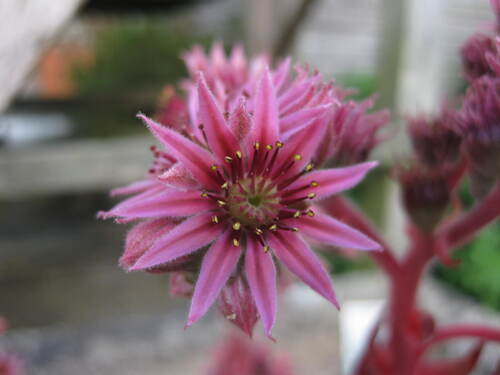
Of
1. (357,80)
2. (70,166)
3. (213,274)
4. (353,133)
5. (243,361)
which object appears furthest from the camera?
(357,80)

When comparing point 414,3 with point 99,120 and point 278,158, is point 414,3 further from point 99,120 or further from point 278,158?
point 99,120

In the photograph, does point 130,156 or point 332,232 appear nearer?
point 332,232

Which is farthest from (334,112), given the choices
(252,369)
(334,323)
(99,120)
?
(99,120)

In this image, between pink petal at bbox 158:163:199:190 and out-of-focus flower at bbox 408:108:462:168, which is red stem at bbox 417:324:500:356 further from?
pink petal at bbox 158:163:199:190

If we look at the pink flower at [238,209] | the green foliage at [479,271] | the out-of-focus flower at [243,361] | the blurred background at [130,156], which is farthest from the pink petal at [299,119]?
the green foliage at [479,271]

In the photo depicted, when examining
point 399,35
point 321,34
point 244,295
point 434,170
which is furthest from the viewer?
point 321,34

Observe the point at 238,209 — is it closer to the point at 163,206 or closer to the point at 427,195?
the point at 163,206

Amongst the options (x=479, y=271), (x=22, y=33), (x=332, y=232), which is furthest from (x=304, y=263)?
(x=479, y=271)

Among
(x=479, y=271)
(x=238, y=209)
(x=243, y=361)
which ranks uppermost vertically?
(x=238, y=209)
